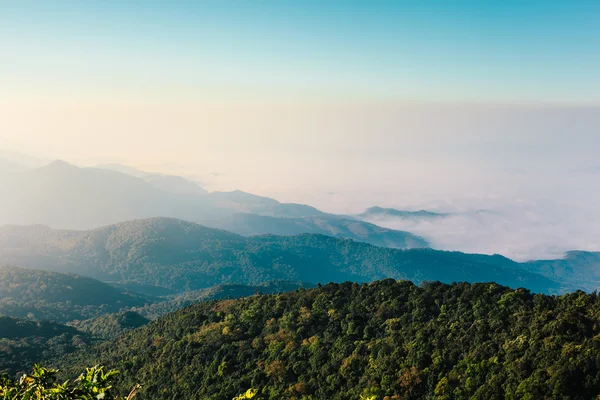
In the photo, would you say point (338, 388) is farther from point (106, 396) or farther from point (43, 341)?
point (43, 341)

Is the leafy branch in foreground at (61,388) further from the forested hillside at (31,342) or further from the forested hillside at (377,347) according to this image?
the forested hillside at (31,342)

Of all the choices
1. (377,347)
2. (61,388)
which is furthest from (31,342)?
(61,388)

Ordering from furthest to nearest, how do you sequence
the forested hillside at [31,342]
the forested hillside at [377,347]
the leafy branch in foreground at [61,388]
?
the forested hillside at [31,342], the forested hillside at [377,347], the leafy branch in foreground at [61,388]

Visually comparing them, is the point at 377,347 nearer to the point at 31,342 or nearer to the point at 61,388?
the point at 61,388

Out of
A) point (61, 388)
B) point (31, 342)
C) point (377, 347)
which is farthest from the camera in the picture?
point (31, 342)

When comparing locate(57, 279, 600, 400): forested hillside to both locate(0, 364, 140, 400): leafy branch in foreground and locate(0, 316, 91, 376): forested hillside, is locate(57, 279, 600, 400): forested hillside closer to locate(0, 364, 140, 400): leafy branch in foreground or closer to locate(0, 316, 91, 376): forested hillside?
locate(0, 316, 91, 376): forested hillside

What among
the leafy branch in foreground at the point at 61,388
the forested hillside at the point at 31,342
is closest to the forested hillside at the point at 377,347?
the forested hillside at the point at 31,342

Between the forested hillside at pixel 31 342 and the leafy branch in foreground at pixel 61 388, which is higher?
the leafy branch in foreground at pixel 61 388
